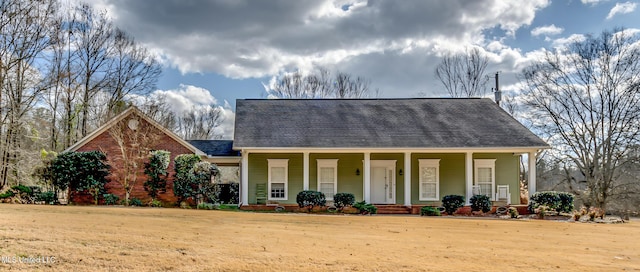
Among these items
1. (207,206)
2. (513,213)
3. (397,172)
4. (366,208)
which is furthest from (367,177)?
(207,206)

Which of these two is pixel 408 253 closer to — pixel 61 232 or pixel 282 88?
pixel 61 232

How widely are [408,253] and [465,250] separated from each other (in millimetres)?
1327

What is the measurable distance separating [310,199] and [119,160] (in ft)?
27.9

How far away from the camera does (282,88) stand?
44281mm

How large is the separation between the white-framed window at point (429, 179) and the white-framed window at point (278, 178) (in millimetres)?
6012

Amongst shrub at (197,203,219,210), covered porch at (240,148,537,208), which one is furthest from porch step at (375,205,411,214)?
shrub at (197,203,219,210)

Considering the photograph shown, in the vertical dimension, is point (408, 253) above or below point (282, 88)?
below

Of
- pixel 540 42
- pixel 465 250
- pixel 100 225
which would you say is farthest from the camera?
pixel 540 42

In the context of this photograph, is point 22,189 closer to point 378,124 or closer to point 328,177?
point 328,177

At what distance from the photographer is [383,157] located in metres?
21.4

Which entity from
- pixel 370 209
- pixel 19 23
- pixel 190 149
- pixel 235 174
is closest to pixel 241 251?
pixel 370 209

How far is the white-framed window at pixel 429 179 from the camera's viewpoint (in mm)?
21188

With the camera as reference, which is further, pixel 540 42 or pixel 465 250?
pixel 540 42

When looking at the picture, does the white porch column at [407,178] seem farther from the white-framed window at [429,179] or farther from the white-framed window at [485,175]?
the white-framed window at [485,175]
